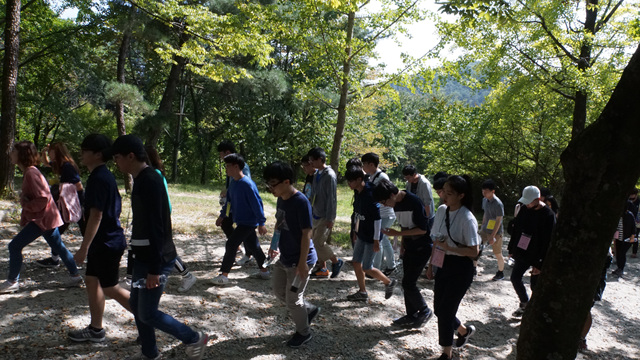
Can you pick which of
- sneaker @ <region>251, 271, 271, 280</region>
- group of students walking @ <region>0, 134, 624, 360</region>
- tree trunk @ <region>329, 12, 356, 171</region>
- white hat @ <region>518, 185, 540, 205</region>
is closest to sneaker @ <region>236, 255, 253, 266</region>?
sneaker @ <region>251, 271, 271, 280</region>

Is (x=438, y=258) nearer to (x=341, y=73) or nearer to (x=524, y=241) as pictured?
(x=524, y=241)

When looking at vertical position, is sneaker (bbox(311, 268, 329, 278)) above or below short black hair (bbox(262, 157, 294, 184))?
below

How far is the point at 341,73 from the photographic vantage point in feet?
27.7

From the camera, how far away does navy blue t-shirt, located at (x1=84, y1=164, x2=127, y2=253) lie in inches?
133

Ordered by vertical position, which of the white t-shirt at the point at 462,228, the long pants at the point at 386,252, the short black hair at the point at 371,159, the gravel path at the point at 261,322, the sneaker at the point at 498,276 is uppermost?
the short black hair at the point at 371,159

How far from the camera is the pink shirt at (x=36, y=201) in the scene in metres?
4.60

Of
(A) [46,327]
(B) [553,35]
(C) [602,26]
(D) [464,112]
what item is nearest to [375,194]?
(A) [46,327]

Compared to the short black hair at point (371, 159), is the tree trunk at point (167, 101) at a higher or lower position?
higher

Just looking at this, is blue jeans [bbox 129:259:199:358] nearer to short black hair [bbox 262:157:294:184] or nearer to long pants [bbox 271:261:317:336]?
long pants [bbox 271:261:317:336]

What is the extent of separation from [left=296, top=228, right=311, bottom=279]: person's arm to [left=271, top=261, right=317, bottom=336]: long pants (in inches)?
4.2

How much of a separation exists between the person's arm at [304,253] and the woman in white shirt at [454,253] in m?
1.22

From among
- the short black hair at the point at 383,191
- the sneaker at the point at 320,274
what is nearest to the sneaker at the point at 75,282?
the sneaker at the point at 320,274

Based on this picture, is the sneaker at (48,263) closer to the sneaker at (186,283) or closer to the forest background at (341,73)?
the sneaker at (186,283)

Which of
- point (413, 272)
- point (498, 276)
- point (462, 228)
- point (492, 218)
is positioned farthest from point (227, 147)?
point (498, 276)
